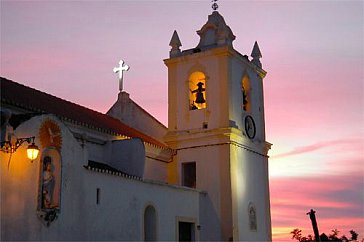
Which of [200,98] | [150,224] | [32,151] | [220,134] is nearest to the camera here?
[32,151]

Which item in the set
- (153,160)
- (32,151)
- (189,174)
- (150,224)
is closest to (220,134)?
(189,174)

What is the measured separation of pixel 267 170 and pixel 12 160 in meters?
14.3

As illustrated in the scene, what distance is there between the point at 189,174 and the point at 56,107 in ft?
22.8

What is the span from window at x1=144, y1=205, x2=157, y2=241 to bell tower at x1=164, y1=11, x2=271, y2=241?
349 centimetres

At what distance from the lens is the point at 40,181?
643 inches

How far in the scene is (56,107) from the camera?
2225 cm

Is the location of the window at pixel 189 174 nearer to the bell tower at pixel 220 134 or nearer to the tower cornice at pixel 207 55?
the bell tower at pixel 220 134

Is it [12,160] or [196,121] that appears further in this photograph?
[196,121]

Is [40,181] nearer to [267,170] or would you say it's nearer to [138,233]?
[138,233]

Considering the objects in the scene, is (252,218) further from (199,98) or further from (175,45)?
(175,45)

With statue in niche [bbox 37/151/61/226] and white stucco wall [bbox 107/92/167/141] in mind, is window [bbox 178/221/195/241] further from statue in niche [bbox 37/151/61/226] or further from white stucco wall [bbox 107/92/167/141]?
statue in niche [bbox 37/151/61/226]

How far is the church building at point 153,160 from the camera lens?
16.6m

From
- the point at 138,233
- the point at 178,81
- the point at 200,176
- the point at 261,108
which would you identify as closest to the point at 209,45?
the point at 178,81

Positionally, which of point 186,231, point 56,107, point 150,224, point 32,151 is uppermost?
point 56,107
